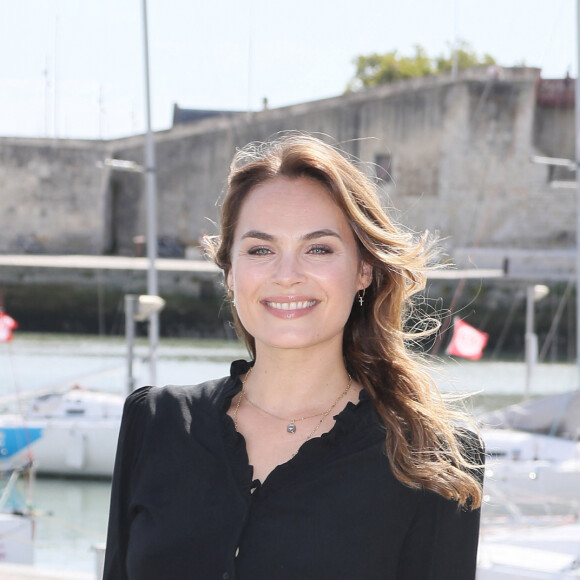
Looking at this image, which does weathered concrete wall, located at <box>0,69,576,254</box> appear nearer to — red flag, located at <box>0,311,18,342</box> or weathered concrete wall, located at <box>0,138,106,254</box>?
weathered concrete wall, located at <box>0,138,106,254</box>

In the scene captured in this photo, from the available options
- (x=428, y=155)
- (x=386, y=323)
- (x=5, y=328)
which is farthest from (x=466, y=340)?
(x=428, y=155)

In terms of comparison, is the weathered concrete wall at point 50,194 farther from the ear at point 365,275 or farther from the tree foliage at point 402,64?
the ear at point 365,275

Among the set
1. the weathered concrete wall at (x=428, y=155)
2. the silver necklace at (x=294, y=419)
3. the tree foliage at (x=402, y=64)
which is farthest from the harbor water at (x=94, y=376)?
the tree foliage at (x=402, y=64)

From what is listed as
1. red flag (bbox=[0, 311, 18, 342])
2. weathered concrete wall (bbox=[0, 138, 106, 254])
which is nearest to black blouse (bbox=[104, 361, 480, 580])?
red flag (bbox=[0, 311, 18, 342])

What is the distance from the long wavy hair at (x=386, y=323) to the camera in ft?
5.08

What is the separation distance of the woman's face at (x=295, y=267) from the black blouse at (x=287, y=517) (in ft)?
0.48

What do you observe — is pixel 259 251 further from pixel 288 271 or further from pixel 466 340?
pixel 466 340

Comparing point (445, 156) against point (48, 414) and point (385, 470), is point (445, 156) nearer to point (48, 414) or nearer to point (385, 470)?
point (48, 414)

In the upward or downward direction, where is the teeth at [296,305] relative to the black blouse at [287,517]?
upward

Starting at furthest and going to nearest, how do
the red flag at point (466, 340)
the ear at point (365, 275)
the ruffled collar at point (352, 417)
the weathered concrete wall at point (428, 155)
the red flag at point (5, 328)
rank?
the weathered concrete wall at point (428, 155) < the red flag at point (466, 340) < the red flag at point (5, 328) < the ear at point (365, 275) < the ruffled collar at point (352, 417)

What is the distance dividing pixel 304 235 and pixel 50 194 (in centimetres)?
2913

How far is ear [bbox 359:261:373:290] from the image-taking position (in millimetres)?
1726

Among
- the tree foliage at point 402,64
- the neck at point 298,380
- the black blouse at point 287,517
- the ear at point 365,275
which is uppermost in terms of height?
the tree foliage at point 402,64

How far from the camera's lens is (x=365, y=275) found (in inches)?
68.4
